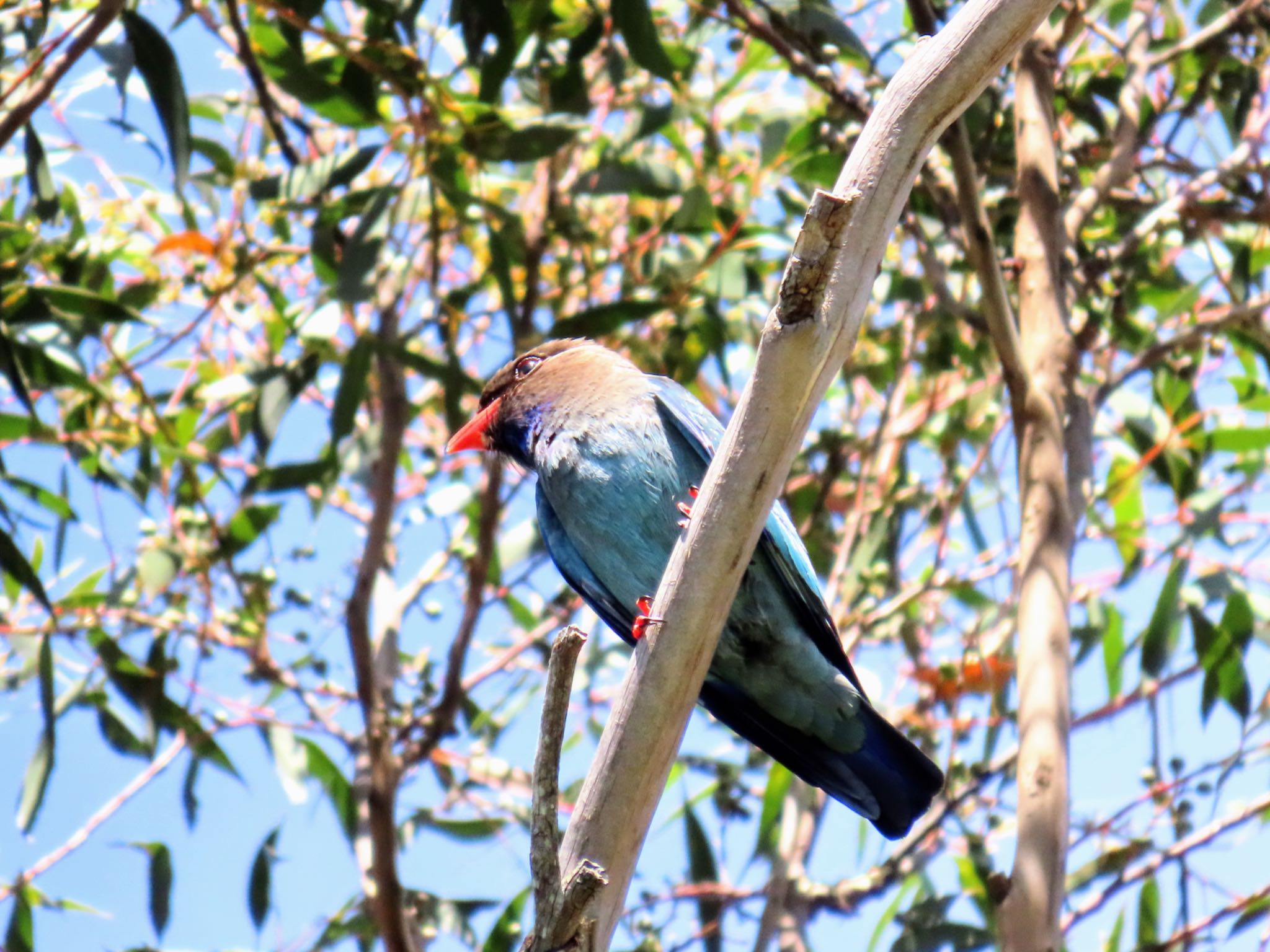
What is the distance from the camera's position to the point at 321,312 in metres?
5.65

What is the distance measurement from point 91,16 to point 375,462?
2182mm

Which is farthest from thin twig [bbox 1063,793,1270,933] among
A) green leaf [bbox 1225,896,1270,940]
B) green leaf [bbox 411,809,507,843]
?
green leaf [bbox 411,809,507,843]

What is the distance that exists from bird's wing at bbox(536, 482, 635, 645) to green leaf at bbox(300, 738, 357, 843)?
5.09 ft

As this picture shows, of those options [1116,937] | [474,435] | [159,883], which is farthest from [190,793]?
Result: [1116,937]

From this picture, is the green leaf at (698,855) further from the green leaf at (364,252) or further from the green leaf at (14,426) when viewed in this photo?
the green leaf at (14,426)

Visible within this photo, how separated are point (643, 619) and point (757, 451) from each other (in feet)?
1.42

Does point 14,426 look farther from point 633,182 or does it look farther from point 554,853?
point 554,853

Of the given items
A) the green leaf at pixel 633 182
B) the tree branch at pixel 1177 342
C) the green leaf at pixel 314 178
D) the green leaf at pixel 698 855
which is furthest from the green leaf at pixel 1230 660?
the green leaf at pixel 314 178

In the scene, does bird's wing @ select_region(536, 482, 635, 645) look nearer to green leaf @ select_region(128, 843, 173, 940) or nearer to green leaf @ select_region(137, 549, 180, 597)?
green leaf @ select_region(137, 549, 180, 597)

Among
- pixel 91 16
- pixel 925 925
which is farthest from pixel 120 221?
pixel 925 925

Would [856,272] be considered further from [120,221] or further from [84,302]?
[120,221]

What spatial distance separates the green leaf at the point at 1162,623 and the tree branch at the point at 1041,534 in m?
1.24

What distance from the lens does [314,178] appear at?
4.95 m

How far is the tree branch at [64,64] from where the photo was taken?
3967mm
